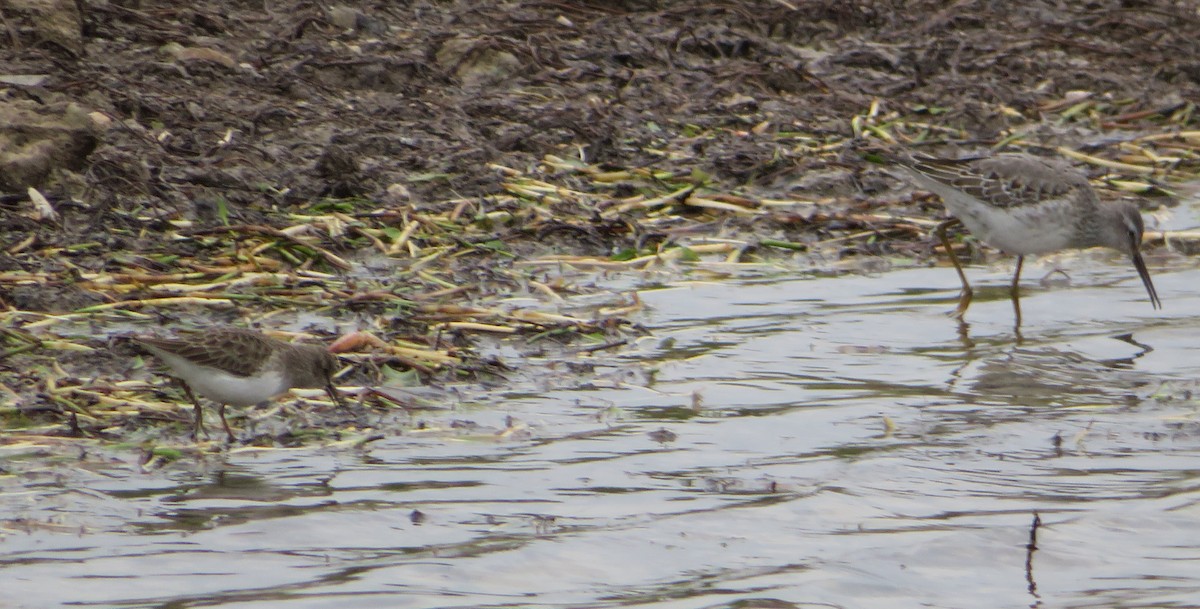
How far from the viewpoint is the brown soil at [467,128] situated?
27.9 feet

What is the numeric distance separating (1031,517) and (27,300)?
469cm

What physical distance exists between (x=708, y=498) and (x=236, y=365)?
186 centimetres

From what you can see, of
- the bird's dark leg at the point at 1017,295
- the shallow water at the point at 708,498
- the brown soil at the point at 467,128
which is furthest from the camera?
the bird's dark leg at the point at 1017,295

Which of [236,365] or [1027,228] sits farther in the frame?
[1027,228]

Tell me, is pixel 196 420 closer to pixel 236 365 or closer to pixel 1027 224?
pixel 236 365

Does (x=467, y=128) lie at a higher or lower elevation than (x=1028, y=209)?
lower

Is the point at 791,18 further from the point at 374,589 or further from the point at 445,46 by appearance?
the point at 374,589

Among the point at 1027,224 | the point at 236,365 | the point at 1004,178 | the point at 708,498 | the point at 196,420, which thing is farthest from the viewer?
the point at 1004,178

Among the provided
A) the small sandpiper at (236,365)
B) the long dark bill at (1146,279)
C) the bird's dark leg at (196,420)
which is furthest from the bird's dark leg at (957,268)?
the bird's dark leg at (196,420)

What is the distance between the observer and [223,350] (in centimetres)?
624

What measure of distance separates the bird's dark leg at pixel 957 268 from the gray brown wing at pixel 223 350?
411 centimetres

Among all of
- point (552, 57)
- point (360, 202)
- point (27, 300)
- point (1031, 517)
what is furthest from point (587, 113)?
point (1031, 517)

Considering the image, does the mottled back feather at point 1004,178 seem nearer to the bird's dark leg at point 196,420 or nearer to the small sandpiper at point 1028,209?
the small sandpiper at point 1028,209

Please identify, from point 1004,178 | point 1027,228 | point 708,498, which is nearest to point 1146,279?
point 1027,228
